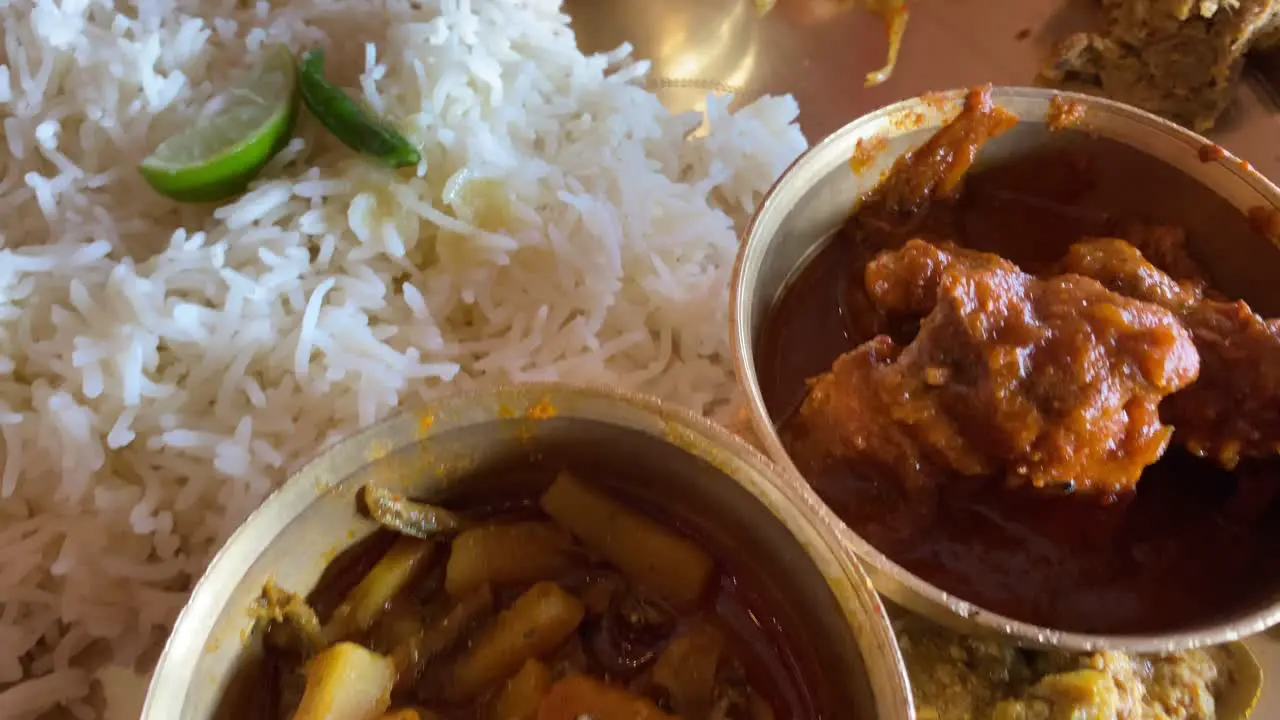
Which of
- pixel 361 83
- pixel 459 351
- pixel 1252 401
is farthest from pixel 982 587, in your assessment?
pixel 361 83

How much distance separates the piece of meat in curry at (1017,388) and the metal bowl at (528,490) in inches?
9.6

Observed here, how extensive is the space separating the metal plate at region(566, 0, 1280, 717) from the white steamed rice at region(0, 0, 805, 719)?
32cm

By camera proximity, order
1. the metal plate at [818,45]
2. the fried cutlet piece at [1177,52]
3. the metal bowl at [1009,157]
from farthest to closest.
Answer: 1. the metal plate at [818,45]
2. the fried cutlet piece at [1177,52]
3. the metal bowl at [1009,157]

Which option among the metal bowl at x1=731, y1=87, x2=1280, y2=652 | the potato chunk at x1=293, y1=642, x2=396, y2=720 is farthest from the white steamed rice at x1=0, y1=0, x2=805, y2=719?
the potato chunk at x1=293, y1=642, x2=396, y2=720

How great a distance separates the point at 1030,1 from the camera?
2213 mm

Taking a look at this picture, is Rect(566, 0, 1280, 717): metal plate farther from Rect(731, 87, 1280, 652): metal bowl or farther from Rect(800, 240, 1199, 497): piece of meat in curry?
Rect(800, 240, 1199, 497): piece of meat in curry

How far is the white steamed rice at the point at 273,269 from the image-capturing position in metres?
1.41

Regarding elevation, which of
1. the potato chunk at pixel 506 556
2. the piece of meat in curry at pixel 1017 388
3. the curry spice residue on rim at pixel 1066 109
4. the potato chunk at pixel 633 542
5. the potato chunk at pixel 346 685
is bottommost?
the potato chunk at pixel 346 685

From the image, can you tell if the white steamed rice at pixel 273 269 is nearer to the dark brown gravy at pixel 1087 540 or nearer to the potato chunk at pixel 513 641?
the dark brown gravy at pixel 1087 540

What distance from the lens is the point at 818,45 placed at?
2156mm

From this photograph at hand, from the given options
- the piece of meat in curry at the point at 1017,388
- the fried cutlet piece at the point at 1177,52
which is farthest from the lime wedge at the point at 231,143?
the fried cutlet piece at the point at 1177,52

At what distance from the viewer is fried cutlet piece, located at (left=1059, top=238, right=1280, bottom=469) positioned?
115cm

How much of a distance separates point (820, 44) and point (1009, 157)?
82 cm

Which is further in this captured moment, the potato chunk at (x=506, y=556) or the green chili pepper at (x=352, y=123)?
the green chili pepper at (x=352, y=123)
